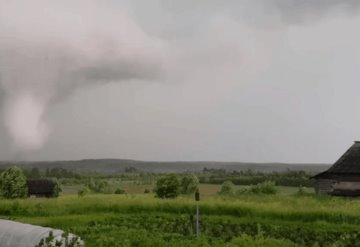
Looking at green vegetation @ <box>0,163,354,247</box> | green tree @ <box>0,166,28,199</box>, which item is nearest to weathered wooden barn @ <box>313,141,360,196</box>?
green vegetation @ <box>0,163,354,247</box>

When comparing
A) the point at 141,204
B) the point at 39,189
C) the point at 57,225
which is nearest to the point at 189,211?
A: the point at 141,204

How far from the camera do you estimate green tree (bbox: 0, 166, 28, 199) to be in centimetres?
6144

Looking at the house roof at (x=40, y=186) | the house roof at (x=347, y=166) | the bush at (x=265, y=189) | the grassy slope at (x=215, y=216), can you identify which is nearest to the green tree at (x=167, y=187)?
the bush at (x=265, y=189)

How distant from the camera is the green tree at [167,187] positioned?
48531 millimetres

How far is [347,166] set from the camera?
4116 centimetres

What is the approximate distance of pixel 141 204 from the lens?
3456cm

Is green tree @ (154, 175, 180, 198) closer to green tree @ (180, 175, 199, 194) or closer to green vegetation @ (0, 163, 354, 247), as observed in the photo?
green vegetation @ (0, 163, 354, 247)

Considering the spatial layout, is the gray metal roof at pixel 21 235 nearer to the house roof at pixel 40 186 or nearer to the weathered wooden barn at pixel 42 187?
the weathered wooden barn at pixel 42 187

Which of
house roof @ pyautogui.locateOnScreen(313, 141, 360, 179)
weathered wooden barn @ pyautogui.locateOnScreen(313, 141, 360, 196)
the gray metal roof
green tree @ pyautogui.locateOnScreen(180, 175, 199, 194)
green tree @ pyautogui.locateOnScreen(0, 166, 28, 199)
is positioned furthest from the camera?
green tree @ pyautogui.locateOnScreen(180, 175, 199, 194)

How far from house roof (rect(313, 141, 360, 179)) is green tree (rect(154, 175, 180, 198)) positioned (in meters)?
12.9

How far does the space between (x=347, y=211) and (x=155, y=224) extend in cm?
1014

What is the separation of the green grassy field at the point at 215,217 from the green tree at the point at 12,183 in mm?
25849

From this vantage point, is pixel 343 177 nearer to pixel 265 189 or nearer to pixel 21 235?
pixel 265 189

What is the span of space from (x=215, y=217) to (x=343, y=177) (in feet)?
45.9
